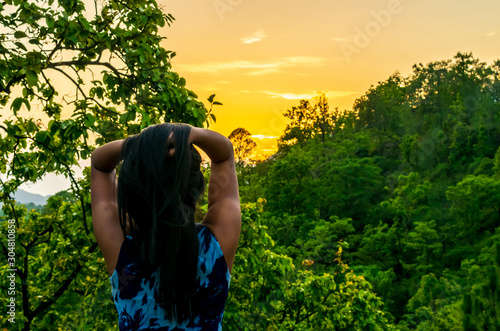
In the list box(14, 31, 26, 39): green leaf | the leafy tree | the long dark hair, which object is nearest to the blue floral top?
the long dark hair

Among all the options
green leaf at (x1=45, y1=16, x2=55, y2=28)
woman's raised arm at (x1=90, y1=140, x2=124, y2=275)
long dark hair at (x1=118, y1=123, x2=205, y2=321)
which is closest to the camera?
long dark hair at (x1=118, y1=123, x2=205, y2=321)

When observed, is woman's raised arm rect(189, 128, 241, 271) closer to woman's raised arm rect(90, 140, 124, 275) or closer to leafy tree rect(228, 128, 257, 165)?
woman's raised arm rect(90, 140, 124, 275)

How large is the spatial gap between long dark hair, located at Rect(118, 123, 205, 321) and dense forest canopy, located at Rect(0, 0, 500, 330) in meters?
3.52

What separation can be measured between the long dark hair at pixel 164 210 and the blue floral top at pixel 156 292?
3 cm

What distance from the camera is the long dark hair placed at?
170 centimetres

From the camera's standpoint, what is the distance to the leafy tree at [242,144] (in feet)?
140

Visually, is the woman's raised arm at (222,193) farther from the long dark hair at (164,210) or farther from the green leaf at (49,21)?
the green leaf at (49,21)

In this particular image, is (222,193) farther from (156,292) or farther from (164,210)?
(156,292)

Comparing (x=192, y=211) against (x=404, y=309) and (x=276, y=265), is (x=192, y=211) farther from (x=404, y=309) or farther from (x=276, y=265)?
(x=404, y=309)

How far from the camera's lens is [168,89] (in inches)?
223

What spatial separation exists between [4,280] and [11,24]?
180 inches

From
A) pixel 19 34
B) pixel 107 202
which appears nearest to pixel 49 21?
pixel 19 34

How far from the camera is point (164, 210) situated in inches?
67.4

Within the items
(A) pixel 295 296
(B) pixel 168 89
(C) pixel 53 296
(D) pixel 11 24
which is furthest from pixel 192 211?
(A) pixel 295 296
